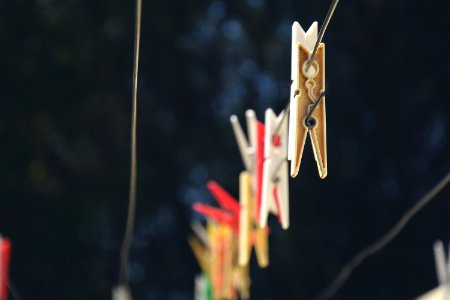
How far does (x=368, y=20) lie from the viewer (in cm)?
464

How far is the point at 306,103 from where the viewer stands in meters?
1.55

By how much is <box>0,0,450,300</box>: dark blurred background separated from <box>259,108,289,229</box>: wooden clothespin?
243 cm

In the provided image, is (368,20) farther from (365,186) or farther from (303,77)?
(303,77)

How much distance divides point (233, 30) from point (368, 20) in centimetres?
63

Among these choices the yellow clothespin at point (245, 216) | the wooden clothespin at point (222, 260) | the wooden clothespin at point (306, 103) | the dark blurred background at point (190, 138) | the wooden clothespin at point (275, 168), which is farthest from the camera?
the dark blurred background at point (190, 138)

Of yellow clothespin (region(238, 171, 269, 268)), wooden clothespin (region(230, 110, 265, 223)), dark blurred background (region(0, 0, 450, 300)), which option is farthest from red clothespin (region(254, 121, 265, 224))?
dark blurred background (region(0, 0, 450, 300))

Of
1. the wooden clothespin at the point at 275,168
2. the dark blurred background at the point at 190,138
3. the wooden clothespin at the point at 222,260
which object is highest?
the dark blurred background at the point at 190,138

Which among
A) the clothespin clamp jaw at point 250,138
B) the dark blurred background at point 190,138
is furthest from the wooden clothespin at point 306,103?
the dark blurred background at point 190,138

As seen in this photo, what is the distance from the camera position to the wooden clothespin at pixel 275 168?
6.82 ft

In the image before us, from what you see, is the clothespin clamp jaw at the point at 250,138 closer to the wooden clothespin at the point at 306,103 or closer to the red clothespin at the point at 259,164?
the red clothespin at the point at 259,164

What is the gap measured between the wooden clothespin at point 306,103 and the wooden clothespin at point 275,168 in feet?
1.59

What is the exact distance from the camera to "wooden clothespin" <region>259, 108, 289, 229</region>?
208 cm

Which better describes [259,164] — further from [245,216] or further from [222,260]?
[222,260]

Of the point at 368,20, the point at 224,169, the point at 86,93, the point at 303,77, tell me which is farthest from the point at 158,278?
the point at 303,77
